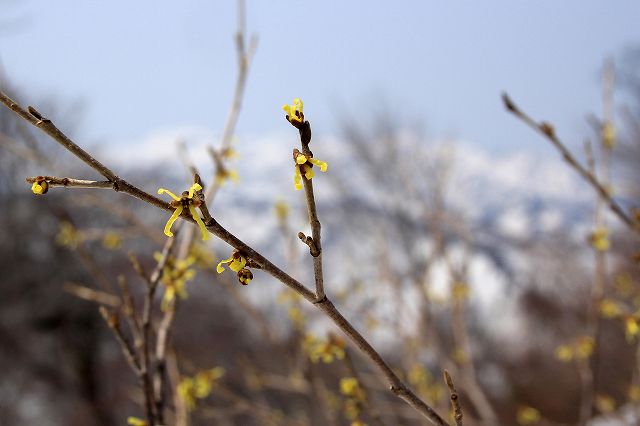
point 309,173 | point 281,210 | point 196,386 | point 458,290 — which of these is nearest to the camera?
point 309,173

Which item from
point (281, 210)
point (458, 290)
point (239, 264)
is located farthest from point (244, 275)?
point (458, 290)

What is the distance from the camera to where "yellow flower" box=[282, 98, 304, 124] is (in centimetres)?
52

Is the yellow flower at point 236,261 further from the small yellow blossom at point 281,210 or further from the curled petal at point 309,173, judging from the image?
the small yellow blossom at point 281,210

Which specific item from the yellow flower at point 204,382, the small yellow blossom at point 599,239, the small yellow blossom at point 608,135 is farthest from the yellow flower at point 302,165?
the small yellow blossom at point 599,239

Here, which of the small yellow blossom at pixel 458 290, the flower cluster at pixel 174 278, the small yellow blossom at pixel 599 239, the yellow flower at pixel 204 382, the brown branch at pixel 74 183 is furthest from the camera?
the small yellow blossom at pixel 458 290

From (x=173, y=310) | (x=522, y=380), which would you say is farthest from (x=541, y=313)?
→ (x=173, y=310)

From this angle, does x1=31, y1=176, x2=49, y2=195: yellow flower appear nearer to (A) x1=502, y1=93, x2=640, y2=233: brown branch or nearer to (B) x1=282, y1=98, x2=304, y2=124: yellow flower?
(B) x1=282, y1=98, x2=304, y2=124: yellow flower

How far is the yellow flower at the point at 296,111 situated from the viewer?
0.52 m

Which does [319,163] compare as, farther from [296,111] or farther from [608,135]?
[608,135]

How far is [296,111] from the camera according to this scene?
521 millimetres

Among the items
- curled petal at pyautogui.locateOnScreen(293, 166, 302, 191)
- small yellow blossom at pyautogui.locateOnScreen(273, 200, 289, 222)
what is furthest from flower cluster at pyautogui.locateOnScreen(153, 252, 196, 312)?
small yellow blossom at pyautogui.locateOnScreen(273, 200, 289, 222)

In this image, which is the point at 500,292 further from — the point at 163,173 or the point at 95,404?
the point at 95,404

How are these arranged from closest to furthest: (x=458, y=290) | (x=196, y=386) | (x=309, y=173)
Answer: (x=309, y=173)
(x=196, y=386)
(x=458, y=290)

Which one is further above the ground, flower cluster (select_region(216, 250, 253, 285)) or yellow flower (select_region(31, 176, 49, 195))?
yellow flower (select_region(31, 176, 49, 195))
